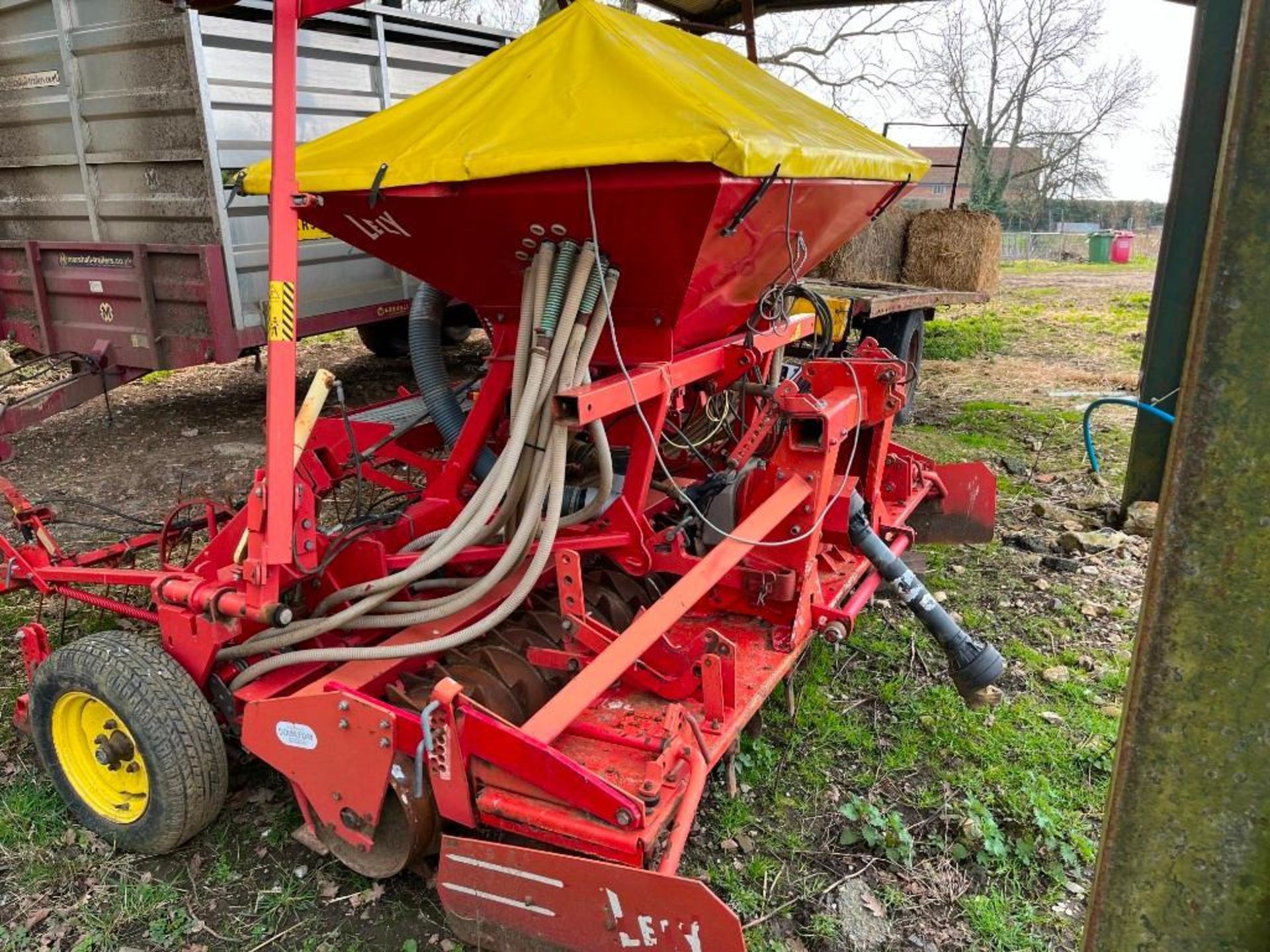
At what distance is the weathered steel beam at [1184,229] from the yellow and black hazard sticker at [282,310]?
4070mm

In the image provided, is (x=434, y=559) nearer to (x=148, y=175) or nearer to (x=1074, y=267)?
(x=148, y=175)

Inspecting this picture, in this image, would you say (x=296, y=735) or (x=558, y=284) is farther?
(x=558, y=284)

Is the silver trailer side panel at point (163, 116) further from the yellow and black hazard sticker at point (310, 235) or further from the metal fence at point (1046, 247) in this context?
the metal fence at point (1046, 247)

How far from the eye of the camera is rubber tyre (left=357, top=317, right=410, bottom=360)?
373 inches

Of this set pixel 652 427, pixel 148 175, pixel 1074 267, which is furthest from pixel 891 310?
pixel 1074 267

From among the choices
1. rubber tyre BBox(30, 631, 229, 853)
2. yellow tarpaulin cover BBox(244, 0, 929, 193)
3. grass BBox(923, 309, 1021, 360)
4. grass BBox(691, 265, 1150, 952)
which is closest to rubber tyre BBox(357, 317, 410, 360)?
grass BBox(923, 309, 1021, 360)

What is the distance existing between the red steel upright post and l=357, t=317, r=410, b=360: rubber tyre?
23.4 feet

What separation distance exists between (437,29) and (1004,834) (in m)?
6.95

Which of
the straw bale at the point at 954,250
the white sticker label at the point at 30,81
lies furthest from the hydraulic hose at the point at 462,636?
the straw bale at the point at 954,250

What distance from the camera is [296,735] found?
247 centimetres

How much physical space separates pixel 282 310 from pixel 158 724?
1194 millimetres

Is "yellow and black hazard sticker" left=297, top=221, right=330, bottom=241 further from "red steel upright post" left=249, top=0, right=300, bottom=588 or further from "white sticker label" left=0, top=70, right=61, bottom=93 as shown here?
"red steel upright post" left=249, top=0, right=300, bottom=588

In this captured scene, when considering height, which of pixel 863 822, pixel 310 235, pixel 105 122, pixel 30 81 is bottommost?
pixel 863 822

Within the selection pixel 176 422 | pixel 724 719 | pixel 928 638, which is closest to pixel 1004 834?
pixel 724 719
